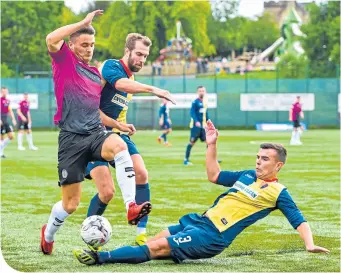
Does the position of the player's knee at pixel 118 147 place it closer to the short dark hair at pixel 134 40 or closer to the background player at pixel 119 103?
the background player at pixel 119 103

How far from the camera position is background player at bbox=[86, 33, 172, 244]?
391 inches

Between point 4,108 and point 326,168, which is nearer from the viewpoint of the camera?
point 326,168

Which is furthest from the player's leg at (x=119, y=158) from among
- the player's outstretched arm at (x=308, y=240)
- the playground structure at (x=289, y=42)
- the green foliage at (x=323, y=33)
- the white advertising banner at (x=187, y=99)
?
the playground structure at (x=289, y=42)

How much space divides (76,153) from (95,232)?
2.78ft

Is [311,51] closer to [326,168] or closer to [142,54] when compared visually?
[326,168]

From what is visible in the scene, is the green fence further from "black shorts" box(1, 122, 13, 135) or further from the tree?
the tree

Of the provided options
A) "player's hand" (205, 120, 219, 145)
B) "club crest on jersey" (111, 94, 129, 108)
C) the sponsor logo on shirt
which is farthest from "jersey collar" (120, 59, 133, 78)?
"player's hand" (205, 120, 219, 145)

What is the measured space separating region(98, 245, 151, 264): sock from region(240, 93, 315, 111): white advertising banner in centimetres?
4471

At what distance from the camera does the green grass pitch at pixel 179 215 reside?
30.6 feet

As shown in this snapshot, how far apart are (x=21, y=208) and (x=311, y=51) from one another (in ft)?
186

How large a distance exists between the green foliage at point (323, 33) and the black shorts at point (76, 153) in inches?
2259

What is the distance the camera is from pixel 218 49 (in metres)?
106

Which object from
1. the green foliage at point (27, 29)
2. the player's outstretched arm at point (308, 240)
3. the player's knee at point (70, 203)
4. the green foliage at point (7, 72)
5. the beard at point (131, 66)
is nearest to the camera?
the player's outstretched arm at point (308, 240)

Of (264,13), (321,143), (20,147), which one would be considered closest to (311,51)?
(321,143)
